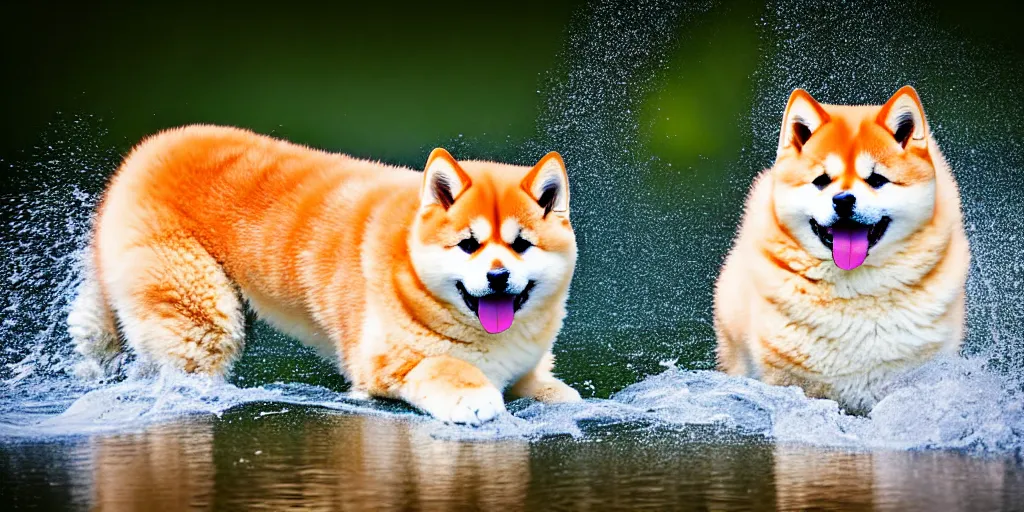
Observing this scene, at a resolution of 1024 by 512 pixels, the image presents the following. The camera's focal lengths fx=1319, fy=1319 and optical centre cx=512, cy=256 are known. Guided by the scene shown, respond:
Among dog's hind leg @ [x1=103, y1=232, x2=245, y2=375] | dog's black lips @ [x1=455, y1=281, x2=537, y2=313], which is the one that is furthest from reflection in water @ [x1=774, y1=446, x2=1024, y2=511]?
dog's hind leg @ [x1=103, y1=232, x2=245, y2=375]

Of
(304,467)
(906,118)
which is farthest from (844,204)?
(304,467)

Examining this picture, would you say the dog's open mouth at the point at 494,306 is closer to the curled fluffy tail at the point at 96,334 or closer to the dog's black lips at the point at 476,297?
the dog's black lips at the point at 476,297

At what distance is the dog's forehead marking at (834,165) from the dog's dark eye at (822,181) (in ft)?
0.07

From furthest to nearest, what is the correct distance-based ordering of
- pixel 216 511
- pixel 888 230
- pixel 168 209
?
pixel 168 209 → pixel 888 230 → pixel 216 511

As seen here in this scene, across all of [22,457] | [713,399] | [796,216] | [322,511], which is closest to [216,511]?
[322,511]

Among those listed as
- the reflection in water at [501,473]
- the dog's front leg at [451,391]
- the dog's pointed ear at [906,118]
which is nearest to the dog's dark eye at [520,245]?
the dog's front leg at [451,391]

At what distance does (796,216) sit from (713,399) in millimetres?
797

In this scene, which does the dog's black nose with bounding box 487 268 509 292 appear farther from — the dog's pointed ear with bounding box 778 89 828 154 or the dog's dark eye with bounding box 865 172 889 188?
the dog's dark eye with bounding box 865 172 889 188

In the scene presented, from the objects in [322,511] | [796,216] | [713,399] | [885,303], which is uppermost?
[796,216]

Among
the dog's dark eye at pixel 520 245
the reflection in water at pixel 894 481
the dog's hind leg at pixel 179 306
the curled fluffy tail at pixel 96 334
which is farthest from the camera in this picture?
the curled fluffy tail at pixel 96 334

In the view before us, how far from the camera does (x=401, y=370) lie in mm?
5223

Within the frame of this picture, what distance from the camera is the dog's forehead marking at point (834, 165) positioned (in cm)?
512

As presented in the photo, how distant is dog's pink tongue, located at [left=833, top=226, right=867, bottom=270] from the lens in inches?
201

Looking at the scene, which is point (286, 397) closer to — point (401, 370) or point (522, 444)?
point (401, 370)
